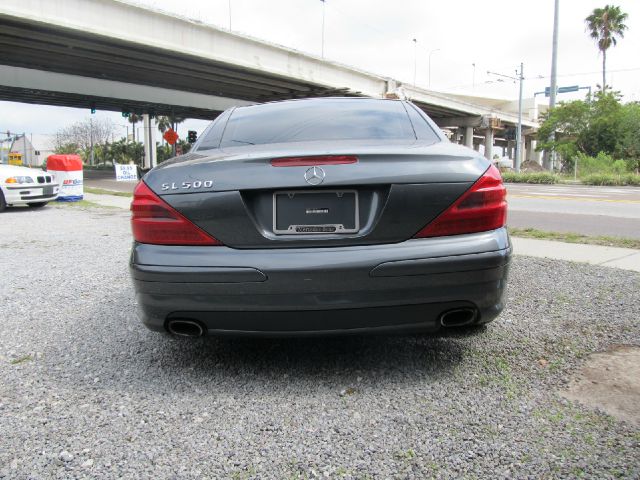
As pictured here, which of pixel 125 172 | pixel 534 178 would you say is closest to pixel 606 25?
pixel 534 178

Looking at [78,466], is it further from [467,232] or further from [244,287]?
[467,232]

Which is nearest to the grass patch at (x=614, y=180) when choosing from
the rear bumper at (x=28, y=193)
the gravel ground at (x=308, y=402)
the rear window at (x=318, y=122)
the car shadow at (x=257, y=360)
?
the rear bumper at (x=28, y=193)

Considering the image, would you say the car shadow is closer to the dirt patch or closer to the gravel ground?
the gravel ground

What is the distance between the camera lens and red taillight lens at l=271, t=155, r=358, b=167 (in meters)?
2.57

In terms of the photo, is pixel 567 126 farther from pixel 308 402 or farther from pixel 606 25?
pixel 308 402

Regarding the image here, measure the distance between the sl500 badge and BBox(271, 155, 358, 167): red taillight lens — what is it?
0.34 metres

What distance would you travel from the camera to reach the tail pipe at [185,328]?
2650mm

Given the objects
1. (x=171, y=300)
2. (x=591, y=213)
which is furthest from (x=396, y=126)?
(x=591, y=213)

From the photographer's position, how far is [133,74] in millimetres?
36281

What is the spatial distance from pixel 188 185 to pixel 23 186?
460 inches

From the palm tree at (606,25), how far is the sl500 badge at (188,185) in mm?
69224

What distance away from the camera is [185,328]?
2.71 meters

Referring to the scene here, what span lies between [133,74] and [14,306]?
35427 millimetres

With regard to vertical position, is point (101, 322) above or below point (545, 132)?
below
